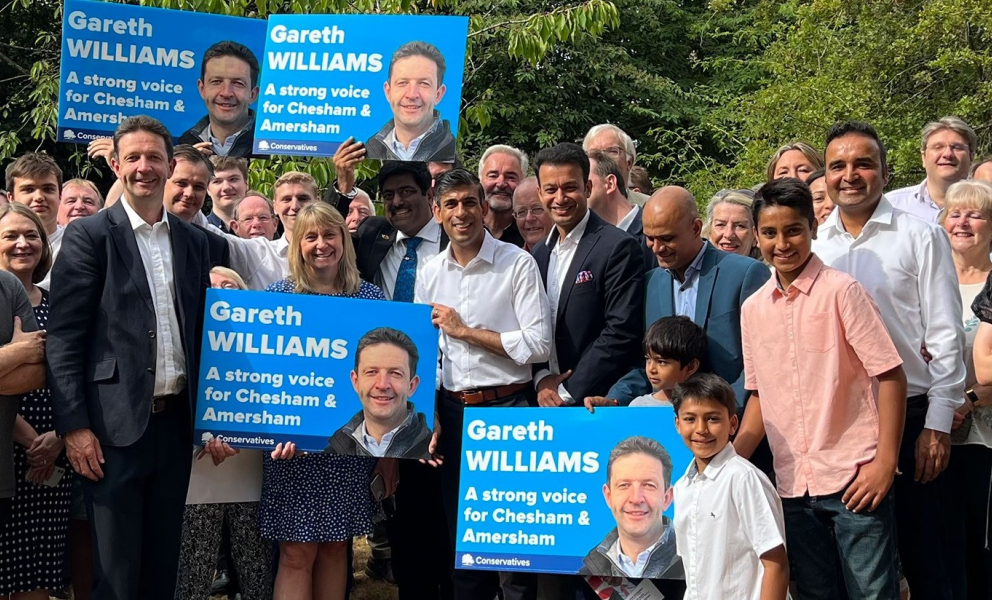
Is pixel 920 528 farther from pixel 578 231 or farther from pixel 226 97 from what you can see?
pixel 226 97

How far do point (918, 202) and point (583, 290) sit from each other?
8.97ft

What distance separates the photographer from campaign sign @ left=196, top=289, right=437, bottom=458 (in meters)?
6.56

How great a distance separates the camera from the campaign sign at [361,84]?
7195mm

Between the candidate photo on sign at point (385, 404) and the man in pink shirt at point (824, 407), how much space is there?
6.29 ft

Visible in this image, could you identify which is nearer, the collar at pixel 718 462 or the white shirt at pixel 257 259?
the collar at pixel 718 462

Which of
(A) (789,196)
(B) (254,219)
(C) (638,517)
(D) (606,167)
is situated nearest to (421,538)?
(C) (638,517)

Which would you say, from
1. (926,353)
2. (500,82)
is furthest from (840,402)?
(500,82)

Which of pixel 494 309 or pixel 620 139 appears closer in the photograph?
pixel 494 309

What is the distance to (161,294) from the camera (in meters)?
6.17

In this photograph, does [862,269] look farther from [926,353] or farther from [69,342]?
[69,342]

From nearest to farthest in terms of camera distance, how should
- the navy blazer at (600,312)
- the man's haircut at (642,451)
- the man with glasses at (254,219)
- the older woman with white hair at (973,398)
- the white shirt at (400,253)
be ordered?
the man's haircut at (642,451)
the older woman with white hair at (973,398)
the navy blazer at (600,312)
the white shirt at (400,253)
the man with glasses at (254,219)

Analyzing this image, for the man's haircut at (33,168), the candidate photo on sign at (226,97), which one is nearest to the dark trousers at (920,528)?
the candidate photo on sign at (226,97)

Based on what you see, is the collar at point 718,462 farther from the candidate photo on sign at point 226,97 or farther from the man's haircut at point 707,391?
the candidate photo on sign at point 226,97

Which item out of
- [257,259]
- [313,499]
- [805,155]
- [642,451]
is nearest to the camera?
[642,451]
